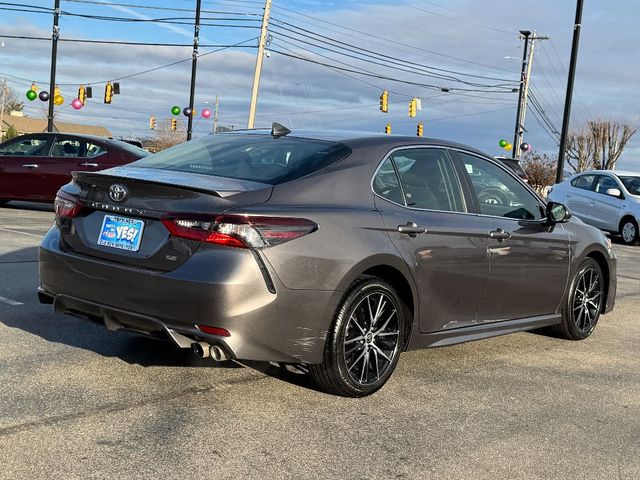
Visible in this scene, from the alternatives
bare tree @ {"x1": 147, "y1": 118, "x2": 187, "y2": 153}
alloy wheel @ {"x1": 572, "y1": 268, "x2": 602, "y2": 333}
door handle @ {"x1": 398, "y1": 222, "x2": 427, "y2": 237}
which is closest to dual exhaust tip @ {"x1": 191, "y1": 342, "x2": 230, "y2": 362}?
door handle @ {"x1": 398, "y1": 222, "x2": 427, "y2": 237}

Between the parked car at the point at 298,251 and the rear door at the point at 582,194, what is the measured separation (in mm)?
13461

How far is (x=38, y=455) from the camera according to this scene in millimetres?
3289

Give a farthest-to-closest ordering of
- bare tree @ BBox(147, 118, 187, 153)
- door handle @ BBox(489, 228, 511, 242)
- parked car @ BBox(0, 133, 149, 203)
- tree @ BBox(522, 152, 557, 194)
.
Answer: bare tree @ BBox(147, 118, 187, 153) < tree @ BBox(522, 152, 557, 194) < parked car @ BBox(0, 133, 149, 203) < door handle @ BBox(489, 228, 511, 242)

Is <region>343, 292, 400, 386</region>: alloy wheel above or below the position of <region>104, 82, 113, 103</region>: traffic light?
below

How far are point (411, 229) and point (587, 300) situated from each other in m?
2.58

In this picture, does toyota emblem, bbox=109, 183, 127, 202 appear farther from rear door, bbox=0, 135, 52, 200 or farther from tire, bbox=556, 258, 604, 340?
rear door, bbox=0, 135, 52, 200

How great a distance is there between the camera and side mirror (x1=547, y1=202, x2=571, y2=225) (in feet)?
19.1

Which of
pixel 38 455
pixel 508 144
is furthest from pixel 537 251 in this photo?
pixel 508 144

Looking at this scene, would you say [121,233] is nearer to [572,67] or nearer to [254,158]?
[254,158]

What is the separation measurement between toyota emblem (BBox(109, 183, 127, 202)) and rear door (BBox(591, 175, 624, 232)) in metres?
15.4

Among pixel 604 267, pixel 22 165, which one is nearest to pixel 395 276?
pixel 604 267

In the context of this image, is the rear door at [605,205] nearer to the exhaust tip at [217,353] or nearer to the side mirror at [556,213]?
the side mirror at [556,213]

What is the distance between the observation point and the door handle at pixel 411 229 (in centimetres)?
454

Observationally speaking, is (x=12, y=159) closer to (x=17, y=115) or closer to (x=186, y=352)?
(x=186, y=352)
